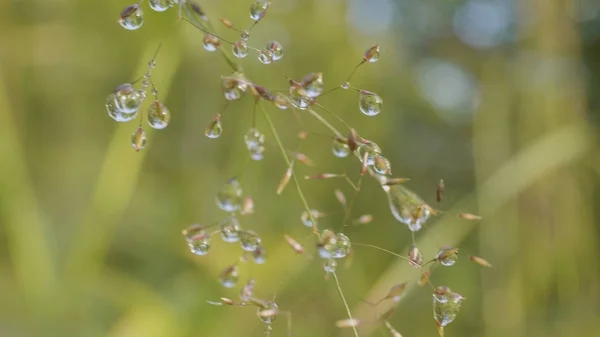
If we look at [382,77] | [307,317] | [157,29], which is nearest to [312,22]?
[382,77]

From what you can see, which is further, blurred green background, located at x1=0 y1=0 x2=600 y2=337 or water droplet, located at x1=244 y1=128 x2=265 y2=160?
blurred green background, located at x1=0 y1=0 x2=600 y2=337

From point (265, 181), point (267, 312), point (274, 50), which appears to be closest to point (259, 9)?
point (274, 50)

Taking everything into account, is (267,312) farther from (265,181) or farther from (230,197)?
(265,181)

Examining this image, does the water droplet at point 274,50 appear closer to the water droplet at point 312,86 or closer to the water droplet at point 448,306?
the water droplet at point 312,86

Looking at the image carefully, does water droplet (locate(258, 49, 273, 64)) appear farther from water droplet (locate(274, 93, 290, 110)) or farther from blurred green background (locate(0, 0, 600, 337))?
blurred green background (locate(0, 0, 600, 337))

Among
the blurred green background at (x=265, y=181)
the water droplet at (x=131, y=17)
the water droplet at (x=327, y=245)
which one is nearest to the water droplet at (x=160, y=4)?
the water droplet at (x=131, y=17)

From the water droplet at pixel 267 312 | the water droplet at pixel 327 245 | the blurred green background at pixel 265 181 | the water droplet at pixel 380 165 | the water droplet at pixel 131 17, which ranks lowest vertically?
the blurred green background at pixel 265 181

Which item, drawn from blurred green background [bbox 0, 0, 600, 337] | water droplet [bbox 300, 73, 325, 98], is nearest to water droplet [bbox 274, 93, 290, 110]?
water droplet [bbox 300, 73, 325, 98]
